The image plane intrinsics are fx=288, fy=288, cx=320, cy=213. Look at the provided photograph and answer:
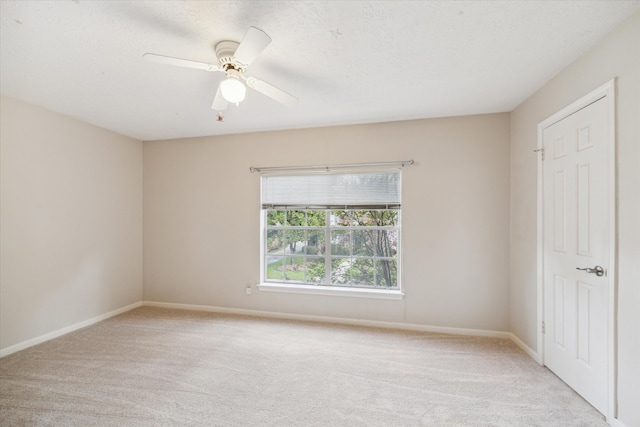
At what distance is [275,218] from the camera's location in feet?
12.7

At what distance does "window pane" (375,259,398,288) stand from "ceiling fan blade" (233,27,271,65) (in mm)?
2630

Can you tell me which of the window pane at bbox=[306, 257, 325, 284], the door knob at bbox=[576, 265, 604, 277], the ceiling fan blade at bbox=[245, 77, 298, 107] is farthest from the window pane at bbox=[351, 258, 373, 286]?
the ceiling fan blade at bbox=[245, 77, 298, 107]

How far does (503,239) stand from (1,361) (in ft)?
16.2

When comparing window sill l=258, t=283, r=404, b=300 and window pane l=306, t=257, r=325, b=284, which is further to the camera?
window pane l=306, t=257, r=325, b=284

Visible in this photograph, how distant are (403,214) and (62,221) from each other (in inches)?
150

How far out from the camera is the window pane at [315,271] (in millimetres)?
3713

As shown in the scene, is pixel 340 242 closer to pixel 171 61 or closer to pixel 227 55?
pixel 227 55

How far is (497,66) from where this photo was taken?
2166 mm

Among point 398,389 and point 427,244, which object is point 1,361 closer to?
point 398,389

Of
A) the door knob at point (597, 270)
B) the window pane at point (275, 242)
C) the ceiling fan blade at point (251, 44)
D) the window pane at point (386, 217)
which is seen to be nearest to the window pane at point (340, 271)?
the window pane at point (386, 217)

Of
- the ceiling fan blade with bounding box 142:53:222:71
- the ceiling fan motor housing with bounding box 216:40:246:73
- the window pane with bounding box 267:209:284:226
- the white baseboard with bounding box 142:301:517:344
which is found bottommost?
the white baseboard with bounding box 142:301:517:344

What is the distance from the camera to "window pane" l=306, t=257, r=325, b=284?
146 inches

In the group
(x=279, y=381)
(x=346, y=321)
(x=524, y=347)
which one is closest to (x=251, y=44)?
(x=279, y=381)

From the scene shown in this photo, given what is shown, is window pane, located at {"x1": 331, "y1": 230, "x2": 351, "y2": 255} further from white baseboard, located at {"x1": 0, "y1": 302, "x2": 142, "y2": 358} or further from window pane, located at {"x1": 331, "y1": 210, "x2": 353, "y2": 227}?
white baseboard, located at {"x1": 0, "y1": 302, "x2": 142, "y2": 358}
